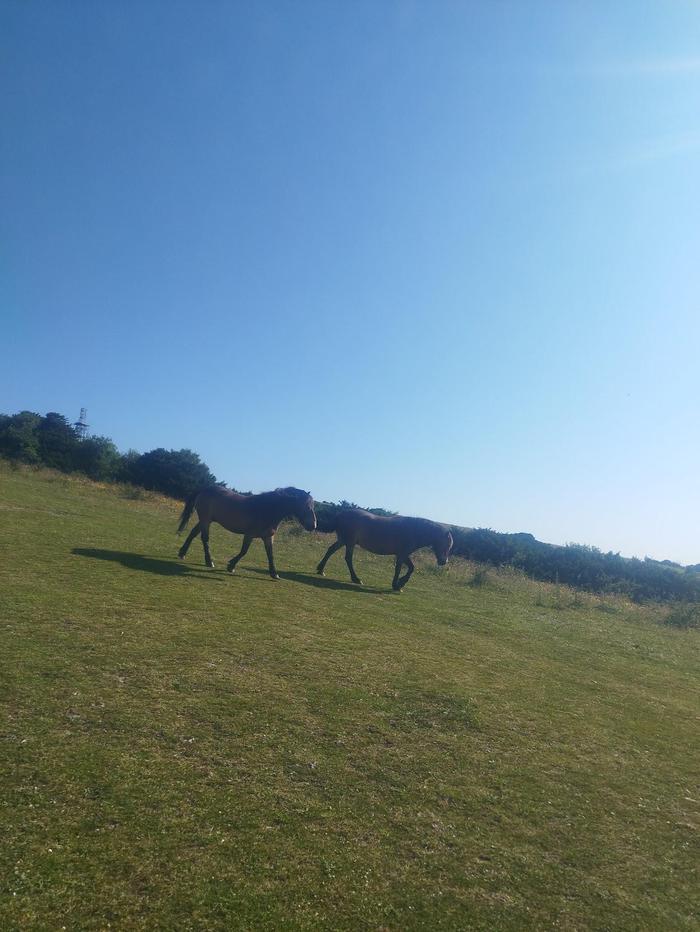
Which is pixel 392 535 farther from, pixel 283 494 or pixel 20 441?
pixel 20 441

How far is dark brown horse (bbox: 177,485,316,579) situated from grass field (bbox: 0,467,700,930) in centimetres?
373

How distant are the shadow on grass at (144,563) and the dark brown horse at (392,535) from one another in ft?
14.7

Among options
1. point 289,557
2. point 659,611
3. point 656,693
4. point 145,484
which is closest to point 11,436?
point 145,484

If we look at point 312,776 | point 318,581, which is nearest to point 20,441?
point 318,581

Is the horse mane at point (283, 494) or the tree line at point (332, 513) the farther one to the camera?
the tree line at point (332, 513)

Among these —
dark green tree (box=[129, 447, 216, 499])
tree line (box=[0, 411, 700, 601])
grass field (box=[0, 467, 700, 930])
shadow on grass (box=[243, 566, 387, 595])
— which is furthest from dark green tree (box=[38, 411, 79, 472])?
grass field (box=[0, 467, 700, 930])

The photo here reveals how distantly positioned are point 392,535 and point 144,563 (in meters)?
6.70

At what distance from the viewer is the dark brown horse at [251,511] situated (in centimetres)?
1316

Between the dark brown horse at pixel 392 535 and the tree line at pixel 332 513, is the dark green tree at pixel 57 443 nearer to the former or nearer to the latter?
the tree line at pixel 332 513

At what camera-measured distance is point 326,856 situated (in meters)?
3.36

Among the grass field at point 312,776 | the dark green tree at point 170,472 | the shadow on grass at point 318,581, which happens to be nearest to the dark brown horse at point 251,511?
the shadow on grass at point 318,581

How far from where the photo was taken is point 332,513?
35.0m

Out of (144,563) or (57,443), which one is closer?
(144,563)

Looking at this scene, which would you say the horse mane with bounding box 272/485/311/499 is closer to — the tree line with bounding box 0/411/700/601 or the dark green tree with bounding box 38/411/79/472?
the tree line with bounding box 0/411/700/601
